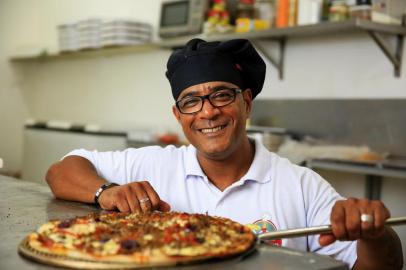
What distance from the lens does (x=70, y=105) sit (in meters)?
6.32

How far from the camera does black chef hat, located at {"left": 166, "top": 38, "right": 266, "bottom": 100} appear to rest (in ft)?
6.03

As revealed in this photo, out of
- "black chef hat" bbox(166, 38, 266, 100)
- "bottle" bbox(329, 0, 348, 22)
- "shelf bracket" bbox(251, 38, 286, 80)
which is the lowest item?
"black chef hat" bbox(166, 38, 266, 100)

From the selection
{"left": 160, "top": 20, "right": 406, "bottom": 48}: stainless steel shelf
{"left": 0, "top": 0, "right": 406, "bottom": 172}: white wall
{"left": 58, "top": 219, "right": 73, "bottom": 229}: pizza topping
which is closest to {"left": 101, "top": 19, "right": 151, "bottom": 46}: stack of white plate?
{"left": 0, "top": 0, "right": 406, "bottom": 172}: white wall

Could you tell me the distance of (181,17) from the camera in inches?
181

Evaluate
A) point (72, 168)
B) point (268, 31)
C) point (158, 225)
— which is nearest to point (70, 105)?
point (268, 31)

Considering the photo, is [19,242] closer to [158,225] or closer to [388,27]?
[158,225]

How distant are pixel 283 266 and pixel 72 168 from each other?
1.05 meters

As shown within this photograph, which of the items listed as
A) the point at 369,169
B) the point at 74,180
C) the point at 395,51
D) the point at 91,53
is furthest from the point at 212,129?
the point at 91,53

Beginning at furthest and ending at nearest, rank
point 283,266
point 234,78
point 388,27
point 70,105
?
1. point 70,105
2. point 388,27
3. point 234,78
4. point 283,266

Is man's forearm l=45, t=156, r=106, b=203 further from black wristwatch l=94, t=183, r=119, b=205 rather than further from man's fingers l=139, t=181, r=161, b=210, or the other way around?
man's fingers l=139, t=181, r=161, b=210

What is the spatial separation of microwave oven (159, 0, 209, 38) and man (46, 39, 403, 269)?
8.25 feet

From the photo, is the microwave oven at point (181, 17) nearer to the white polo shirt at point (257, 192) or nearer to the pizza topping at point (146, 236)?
the white polo shirt at point (257, 192)

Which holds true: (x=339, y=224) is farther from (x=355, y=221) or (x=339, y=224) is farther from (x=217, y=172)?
(x=217, y=172)

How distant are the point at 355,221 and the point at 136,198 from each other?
0.62 meters
